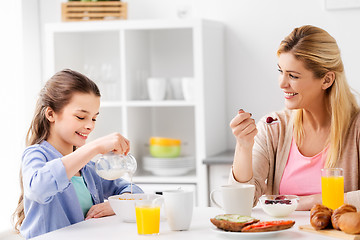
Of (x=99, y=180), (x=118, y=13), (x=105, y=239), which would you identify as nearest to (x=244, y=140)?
(x=99, y=180)

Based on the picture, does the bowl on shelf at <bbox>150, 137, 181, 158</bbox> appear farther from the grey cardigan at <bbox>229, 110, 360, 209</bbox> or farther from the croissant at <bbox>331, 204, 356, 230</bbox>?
the croissant at <bbox>331, 204, 356, 230</bbox>

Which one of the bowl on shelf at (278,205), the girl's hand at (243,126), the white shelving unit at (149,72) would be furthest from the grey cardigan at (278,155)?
the white shelving unit at (149,72)

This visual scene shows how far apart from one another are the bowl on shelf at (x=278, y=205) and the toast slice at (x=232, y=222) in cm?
19

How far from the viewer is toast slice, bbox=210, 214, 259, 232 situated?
1658 millimetres

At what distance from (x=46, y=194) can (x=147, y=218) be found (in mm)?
372

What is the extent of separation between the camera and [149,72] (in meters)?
4.07

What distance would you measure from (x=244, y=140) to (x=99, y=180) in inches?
23.6

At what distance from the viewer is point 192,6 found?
396 cm

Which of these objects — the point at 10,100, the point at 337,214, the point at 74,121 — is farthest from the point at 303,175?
the point at 10,100

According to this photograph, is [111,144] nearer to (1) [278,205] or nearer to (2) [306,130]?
(1) [278,205]

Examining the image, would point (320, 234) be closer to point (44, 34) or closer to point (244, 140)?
point (244, 140)

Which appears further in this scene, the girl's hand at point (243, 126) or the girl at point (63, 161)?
the girl's hand at point (243, 126)

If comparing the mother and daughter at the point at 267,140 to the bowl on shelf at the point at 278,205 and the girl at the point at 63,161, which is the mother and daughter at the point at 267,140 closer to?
the girl at the point at 63,161

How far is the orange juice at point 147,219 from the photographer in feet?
5.66
